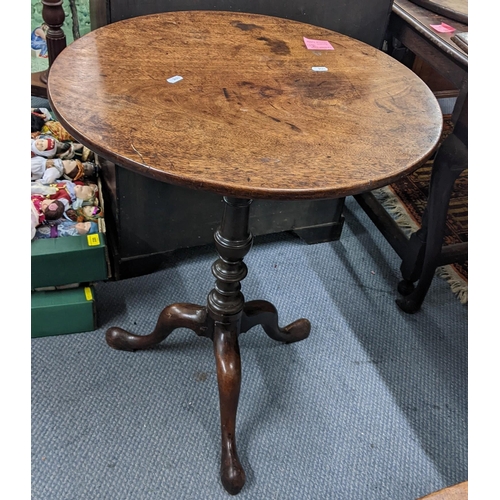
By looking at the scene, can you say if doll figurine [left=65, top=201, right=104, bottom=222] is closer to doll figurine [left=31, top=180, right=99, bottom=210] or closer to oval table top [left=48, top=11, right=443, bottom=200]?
doll figurine [left=31, top=180, right=99, bottom=210]

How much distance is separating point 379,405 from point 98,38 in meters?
1.07

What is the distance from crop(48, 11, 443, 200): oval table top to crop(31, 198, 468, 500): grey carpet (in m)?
0.74

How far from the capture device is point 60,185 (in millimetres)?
1446

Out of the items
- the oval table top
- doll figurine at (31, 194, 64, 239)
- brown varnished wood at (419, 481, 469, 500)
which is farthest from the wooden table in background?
doll figurine at (31, 194, 64, 239)

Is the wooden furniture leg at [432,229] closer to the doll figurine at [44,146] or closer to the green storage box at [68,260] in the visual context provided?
the green storage box at [68,260]

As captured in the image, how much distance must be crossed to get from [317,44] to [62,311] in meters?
0.90

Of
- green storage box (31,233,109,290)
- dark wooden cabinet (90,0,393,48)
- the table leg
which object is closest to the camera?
the table leg

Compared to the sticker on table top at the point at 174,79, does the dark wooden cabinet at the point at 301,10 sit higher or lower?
higher

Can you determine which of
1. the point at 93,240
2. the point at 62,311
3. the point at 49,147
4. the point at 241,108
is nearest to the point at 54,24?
the point at 49,147

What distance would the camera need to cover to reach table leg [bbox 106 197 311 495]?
1.04 metres

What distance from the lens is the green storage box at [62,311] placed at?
4.33 feet

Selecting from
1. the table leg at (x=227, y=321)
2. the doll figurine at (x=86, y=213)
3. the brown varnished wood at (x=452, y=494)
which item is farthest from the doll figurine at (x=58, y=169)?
the brown varnished wood at (x=452, y=494)

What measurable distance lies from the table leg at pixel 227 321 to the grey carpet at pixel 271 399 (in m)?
0.06

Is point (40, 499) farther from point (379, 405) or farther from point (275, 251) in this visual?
point (275, 251)
